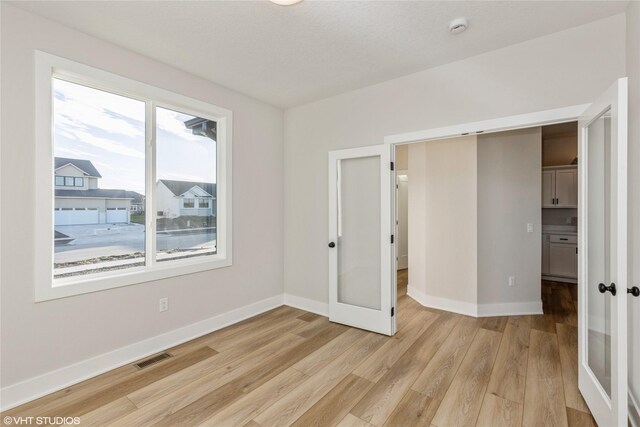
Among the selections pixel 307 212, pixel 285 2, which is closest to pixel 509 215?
→ pixel 307 212

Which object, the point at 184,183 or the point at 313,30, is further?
the point at 184,183

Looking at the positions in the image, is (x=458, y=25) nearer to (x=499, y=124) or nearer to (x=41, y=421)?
(x=499, y=124)

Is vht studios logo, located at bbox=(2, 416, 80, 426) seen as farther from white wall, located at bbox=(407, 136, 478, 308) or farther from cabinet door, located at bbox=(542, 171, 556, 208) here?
cabinet door, located at bbox=(542, 171, 556, 208)

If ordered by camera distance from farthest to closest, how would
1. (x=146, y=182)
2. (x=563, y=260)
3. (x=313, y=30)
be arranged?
(x=563, y=260), (x=146, y=182), (x=313, y=30)

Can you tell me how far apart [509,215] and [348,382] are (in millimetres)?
3041

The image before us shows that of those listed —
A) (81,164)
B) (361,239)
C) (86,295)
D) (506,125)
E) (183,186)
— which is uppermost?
(506,125)

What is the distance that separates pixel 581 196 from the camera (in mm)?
2080

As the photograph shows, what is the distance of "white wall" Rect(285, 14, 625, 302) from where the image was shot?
2.25 metres

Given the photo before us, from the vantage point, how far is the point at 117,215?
274 centimetres

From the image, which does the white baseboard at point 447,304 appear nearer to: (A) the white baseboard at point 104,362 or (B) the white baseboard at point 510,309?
(B) the white baseboard at point 510,309

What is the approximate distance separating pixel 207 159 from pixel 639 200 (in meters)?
3.77

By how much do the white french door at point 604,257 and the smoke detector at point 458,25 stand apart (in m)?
1.05

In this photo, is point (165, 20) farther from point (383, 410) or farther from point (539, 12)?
point (383, 410)

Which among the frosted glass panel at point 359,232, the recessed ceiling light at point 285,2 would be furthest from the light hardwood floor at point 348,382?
the recessed ceiling light at point 285,2
